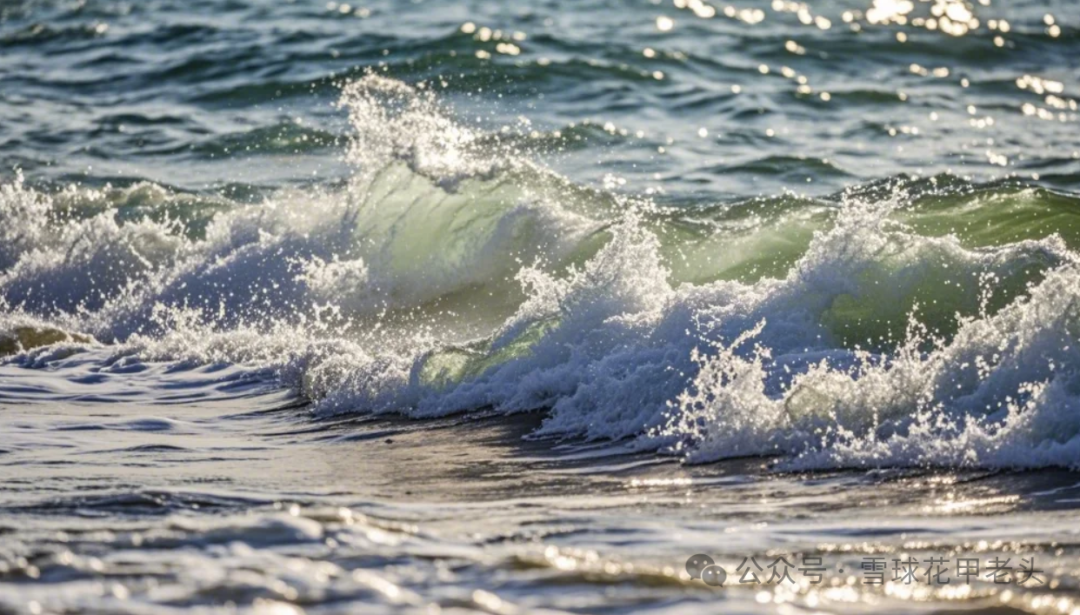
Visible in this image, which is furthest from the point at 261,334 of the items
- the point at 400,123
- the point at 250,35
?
the point at 250,35

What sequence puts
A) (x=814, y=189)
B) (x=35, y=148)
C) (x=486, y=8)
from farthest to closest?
1. (x=486, y=8)
2. (x=35, y=148)
3. (x=814, y=189)

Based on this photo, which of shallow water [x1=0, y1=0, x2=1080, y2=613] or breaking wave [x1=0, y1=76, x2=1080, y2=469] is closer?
shallow water [x1=0, y1=0, x2=1080, y2=613]

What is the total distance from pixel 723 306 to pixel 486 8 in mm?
12685

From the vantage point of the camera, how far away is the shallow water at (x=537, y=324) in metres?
4.52

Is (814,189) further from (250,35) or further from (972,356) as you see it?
(250,35)

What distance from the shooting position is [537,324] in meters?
7.62

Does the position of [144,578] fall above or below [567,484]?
above

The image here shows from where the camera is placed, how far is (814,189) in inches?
457

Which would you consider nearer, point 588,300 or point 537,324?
point 588,300

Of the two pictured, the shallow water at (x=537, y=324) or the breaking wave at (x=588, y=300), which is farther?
the breaking wave at (x=588, y=300)

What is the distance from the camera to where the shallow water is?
4.52 m

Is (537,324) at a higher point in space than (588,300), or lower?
lower

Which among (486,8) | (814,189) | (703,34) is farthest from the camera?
(486,8)

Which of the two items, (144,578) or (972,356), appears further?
(972,356)
